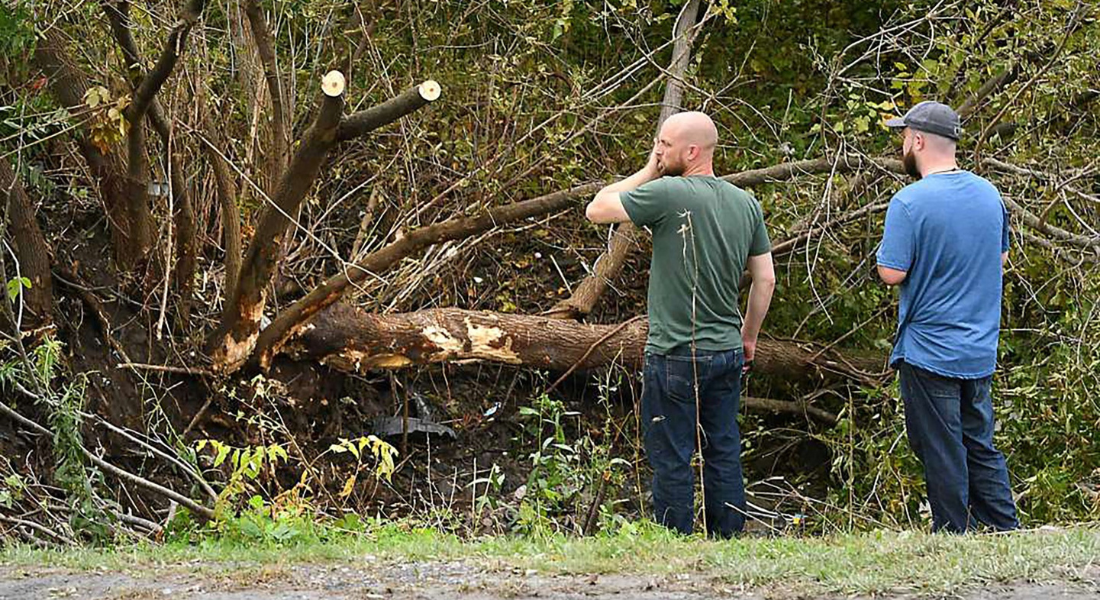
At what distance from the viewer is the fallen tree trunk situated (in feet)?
27.8

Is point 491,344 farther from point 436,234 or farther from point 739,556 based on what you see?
point 739,556

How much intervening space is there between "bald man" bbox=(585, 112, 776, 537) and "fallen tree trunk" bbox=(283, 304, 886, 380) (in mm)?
3280

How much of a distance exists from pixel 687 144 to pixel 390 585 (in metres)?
2.26

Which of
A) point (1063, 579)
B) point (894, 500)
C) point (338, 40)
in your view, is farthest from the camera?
point (338, 40)

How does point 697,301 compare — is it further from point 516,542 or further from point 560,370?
point 560,370

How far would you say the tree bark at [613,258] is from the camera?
943 centimetres

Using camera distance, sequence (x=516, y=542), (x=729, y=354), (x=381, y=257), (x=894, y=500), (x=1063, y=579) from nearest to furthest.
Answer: (x=1063, y=579), (x=516, y=542), (x=729, y=354), (x=894, y=500), (x=381, y=257)

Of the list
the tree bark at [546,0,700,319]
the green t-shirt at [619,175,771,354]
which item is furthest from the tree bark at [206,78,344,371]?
the green t-shirt at [619,175,771,354]

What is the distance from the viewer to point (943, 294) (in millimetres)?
5113

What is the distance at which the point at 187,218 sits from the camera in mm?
8250

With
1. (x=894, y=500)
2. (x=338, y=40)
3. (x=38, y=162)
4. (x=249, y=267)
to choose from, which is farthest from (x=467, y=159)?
(x=894, y=500)

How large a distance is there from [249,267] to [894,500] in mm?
4097

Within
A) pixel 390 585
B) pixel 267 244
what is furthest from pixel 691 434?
pixel 267 244

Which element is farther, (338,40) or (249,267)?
(338,40)
